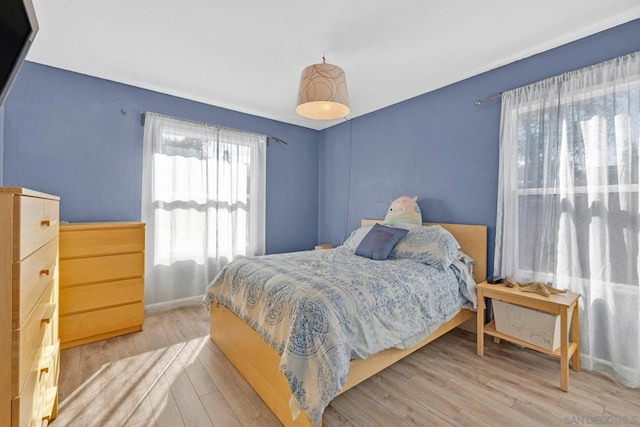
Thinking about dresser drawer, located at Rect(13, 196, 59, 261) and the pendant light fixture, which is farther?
the pendant light fixture

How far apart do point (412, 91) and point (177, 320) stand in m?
3.49

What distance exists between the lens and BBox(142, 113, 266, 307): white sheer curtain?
10.2 ft

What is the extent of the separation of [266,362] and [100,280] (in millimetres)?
1734

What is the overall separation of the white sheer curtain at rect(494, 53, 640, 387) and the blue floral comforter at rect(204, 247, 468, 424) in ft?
2.44

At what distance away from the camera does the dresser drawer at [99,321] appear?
2271mm

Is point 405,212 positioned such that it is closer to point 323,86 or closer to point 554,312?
point 554,312

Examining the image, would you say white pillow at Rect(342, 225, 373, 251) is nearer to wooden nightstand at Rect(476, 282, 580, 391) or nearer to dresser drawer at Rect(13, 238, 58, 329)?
wooden nightstand at Rect(476, 282, 580, 391)

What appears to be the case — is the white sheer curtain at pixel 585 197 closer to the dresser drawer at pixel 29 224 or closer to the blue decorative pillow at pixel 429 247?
the blue decorative pillow at pixel 429 247

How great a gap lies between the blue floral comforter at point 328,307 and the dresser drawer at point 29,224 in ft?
3.49

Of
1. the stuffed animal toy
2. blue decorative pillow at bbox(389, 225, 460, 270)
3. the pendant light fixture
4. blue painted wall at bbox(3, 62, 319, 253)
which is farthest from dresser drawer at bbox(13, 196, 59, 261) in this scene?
the stuffed animal toy

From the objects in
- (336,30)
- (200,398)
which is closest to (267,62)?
(336,30)

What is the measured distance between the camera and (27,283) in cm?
91

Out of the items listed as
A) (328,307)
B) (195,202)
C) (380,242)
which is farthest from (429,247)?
(195,202)

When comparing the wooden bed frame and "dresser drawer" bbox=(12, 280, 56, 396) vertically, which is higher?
"dresser drawer" bbox=(12, 280, 56, 396)
